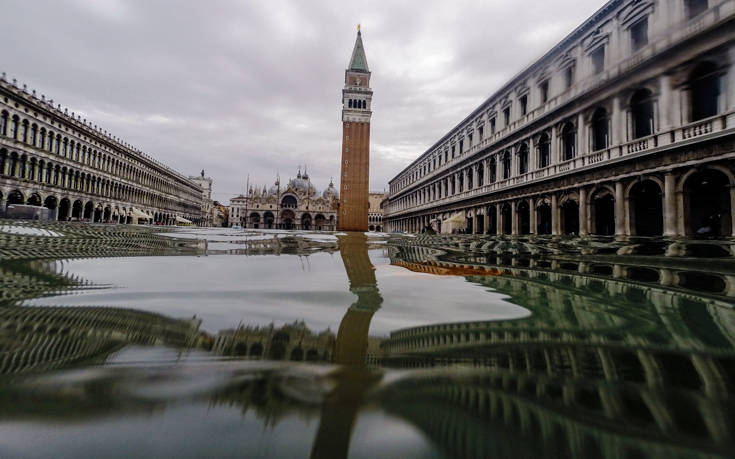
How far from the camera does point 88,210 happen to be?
121ft

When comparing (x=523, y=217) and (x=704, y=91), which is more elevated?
(x=704, y=91)

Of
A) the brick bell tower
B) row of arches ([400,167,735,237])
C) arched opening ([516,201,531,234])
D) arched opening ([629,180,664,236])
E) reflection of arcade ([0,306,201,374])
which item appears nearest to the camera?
reflection of arcade ([0,306,201,374])

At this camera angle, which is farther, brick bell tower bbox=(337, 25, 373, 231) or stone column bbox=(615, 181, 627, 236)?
brick bell tower bbox=(337, 25, 373, 231)

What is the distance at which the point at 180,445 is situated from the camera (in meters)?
0.72

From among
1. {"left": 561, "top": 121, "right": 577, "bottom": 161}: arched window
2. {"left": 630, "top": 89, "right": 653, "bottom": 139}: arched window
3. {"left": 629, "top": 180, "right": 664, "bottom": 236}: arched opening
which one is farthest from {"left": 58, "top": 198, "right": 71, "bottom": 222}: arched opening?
{"left": 629, "top": 180, "right": 664, "bottom": 236}: arched opening

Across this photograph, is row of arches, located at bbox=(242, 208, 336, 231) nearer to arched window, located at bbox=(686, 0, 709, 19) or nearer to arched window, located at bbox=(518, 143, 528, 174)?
arched window, located at bbox=(518, 143, 528, 174)

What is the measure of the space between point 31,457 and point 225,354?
514 millimetres

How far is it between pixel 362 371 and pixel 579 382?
0.67 metres

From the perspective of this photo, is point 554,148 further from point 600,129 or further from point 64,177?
point 64,177

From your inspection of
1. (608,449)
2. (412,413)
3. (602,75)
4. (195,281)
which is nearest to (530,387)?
(608,449)

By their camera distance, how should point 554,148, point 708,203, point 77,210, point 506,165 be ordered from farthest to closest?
point 77,210 → point 506,165 → point 554,148 → point 708,203

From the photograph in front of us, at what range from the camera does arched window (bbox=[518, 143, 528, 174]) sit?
19.1 meters

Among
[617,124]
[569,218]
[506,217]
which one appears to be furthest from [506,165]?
[617,124]

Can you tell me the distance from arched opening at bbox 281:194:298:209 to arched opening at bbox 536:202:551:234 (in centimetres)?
6257
